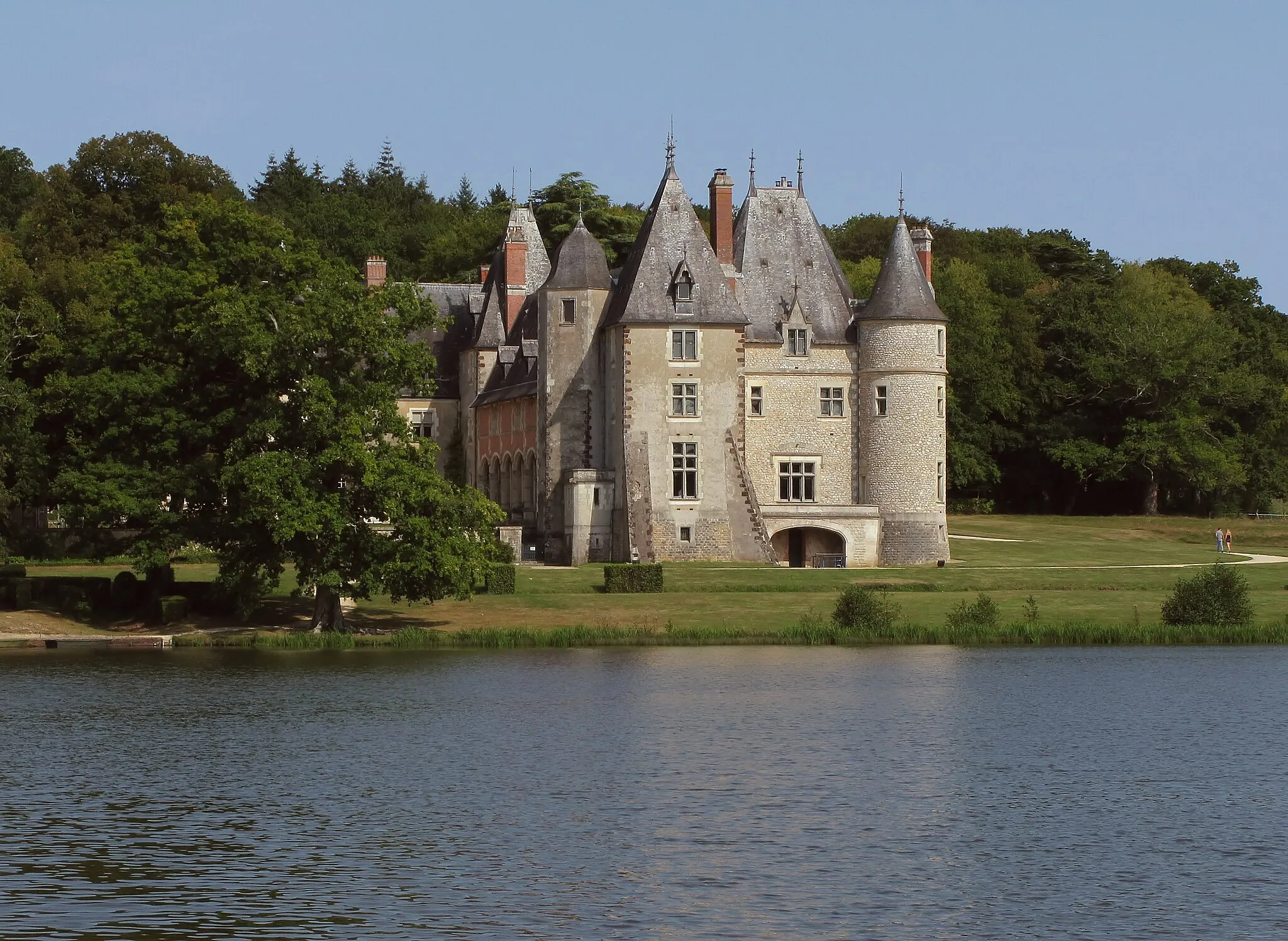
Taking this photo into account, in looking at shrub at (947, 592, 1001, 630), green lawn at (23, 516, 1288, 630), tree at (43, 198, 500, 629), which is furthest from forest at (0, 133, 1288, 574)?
shrub at (947, 592, 1001, 630)

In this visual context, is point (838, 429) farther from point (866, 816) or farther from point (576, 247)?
point (866, 816)

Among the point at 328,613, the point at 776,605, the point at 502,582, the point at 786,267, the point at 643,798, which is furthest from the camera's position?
the point at 786,267

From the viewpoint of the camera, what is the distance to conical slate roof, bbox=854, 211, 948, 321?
197 feet

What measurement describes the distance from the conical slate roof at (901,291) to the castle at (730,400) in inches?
2.5

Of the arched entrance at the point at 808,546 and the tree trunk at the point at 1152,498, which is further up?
the tree trunk at the point at 1152,498

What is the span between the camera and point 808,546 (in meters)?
60.5

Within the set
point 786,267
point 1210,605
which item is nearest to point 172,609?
point 1210,605

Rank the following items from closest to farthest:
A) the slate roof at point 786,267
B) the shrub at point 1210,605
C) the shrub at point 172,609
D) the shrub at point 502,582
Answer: the shrub at point 1210,605
the shrub at point 172,609
the shrub at point 502,582
the slate roof at point 786,267

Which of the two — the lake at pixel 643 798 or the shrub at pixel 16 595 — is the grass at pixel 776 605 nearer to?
the lake at pixel 643 798

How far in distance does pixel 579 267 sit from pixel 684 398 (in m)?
5.50

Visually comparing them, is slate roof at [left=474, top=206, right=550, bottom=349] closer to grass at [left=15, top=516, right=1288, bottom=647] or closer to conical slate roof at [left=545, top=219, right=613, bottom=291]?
conical slate roof at [left=545, top=219, right=613, bottom=291]

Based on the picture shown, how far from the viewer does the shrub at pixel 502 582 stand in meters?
46.9

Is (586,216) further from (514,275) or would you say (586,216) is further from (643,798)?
(643,798)

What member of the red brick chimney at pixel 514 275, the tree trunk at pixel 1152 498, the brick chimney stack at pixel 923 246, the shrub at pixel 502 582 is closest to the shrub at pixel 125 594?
the shrub at pixel 502 582
